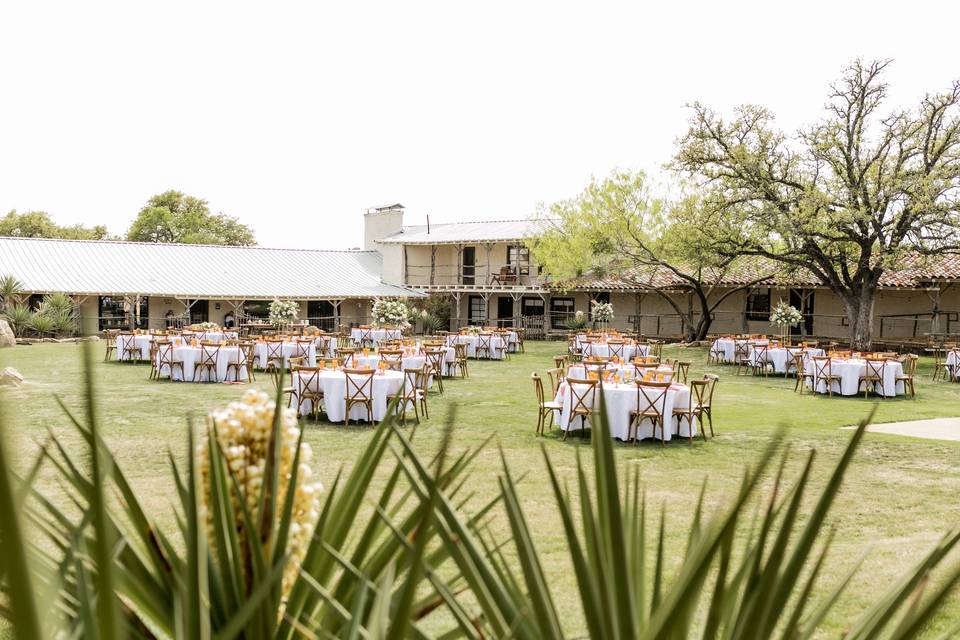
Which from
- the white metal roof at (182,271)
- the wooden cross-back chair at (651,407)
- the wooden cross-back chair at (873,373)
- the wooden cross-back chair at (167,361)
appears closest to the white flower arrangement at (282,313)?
the wooden cross-back chair at (167,361)

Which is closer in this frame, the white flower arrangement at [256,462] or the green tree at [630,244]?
the white flower arrangement at [256,462]

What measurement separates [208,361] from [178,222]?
1763 inches

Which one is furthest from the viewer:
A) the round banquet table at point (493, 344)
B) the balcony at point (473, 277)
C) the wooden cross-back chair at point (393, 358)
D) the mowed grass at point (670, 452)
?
the balcony at point (473, 277)

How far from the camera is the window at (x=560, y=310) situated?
37281 millimetres

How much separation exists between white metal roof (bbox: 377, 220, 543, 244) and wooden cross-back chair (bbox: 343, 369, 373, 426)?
23623 millimetres

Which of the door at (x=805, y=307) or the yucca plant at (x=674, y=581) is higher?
the door at (x=805, y=307)

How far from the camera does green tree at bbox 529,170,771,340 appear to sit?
2836 centimetres

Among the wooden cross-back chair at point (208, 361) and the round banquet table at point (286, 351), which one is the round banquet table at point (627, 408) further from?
the round banquet table at point (286, 351)

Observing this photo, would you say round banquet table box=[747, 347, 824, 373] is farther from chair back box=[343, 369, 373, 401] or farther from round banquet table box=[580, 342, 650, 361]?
chair back box=[343, 369, 373, 401]

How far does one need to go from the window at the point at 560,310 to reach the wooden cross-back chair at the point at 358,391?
2581 centimetres

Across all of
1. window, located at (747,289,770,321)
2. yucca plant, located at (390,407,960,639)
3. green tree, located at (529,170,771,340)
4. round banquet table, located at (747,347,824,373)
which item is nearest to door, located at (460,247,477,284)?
green tree, located at (529,170,771,340)

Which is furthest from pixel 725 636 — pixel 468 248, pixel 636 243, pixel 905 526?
pixel 468 248

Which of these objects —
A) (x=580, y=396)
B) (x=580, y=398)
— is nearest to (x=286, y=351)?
(x=580, y=396)

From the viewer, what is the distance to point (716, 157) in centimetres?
2388
